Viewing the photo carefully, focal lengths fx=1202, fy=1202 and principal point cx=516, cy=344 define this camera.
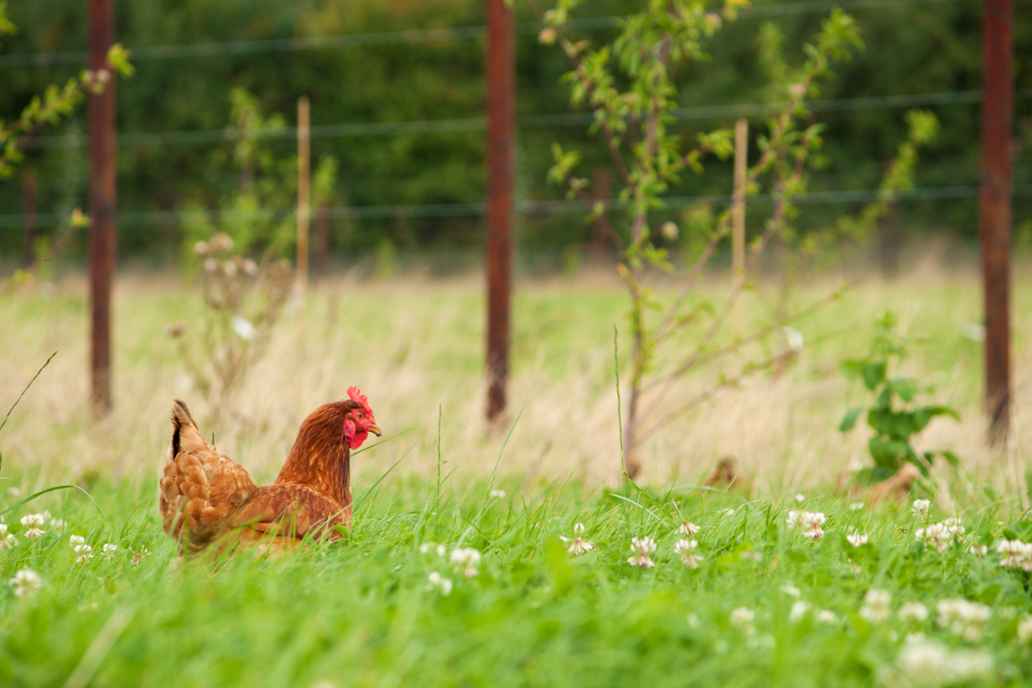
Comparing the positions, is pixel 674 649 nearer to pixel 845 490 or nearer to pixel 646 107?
pixel 845 490

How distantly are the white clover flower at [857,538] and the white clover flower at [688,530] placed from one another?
13.6 inches

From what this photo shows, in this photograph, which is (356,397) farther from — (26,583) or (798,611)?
(798,611)

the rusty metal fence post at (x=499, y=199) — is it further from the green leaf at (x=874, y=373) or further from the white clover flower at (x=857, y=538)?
the white clover flower at (x=857, y=538)

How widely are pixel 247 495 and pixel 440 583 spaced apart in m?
0.67

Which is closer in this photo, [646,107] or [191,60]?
[646,107]

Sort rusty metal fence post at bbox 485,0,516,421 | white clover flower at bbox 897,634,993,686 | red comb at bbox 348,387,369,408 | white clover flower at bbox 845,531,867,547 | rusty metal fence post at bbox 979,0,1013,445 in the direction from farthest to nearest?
rusty metal fence post at bbox 485,0,516,421
rusty metal fence post at bbox 979,0,1013,445
red comb at bbox 348,387,369,408
white clover flower at bbox 845,531,867,547
white clover flower at bbox 897,634,993,686

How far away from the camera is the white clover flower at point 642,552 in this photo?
2.64m

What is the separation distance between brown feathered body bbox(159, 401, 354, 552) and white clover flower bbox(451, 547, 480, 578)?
44 centimetres

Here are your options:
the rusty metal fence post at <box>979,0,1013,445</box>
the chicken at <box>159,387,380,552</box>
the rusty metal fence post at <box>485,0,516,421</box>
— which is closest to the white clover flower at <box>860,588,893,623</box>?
the chicken at <box>159,387,380,552</box>

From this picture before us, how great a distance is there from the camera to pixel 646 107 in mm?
4922

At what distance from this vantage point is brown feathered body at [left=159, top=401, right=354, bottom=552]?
2654 millimetres

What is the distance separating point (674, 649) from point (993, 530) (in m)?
1.51

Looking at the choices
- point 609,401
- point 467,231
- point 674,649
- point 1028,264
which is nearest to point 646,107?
point 609,401

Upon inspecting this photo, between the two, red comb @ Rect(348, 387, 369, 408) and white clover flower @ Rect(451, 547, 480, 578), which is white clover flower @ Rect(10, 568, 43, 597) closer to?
white clover flower @ Rect(451, 547, 480, 578)
